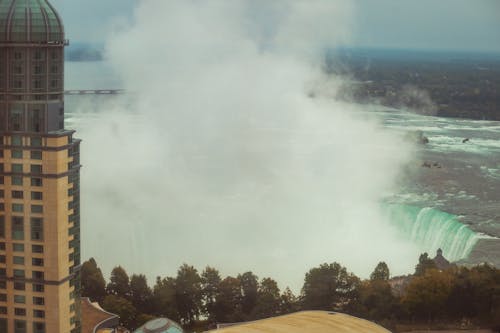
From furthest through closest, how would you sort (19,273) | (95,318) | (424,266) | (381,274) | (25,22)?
(424,266) → (381,274) → (95,318) → (19,273) → (25,22)

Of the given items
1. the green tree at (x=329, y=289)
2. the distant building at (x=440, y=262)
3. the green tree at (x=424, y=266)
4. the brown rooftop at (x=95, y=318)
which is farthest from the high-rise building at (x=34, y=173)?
the distant building at (x=440, y=262)

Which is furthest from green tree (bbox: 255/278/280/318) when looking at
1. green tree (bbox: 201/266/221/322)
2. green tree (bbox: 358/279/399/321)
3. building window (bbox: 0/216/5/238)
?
building window (bbox: 0/216/5/238)

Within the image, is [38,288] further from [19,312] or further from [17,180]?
[17,180]

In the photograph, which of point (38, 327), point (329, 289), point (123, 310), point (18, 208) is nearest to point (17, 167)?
point (18, 208)

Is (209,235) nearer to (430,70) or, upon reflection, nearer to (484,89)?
(484,89)

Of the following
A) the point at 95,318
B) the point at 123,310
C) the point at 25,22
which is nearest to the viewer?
the point at 25,22

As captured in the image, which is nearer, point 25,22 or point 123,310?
point 25,22

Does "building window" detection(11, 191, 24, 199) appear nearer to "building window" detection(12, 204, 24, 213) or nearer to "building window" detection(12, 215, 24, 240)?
"building window" detection(12, 204, 24, 213)
